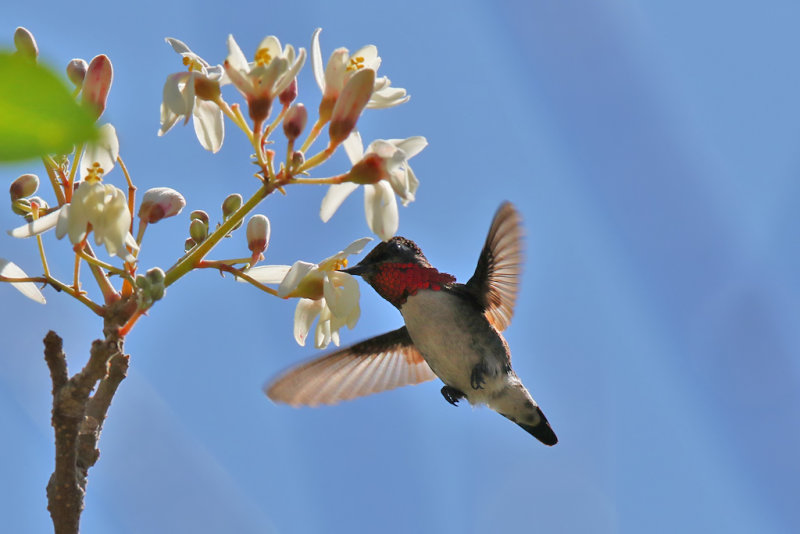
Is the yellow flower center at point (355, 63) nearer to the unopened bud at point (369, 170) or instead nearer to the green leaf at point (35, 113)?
the unopened bud at point (369, 170)

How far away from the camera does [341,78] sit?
1633 mm

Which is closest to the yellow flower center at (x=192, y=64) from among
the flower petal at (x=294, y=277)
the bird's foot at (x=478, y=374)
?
the flower petal at (x=294, y=277)

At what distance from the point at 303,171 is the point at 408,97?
0.33 m

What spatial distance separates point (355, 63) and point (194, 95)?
1.13ft

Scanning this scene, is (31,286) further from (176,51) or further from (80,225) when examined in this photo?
(176,51)

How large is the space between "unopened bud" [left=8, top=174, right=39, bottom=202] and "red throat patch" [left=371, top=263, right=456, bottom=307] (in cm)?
168

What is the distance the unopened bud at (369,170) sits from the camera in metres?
1.55

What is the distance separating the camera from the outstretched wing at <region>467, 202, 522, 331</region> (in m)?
2.75

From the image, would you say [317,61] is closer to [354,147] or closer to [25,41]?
[354,147]

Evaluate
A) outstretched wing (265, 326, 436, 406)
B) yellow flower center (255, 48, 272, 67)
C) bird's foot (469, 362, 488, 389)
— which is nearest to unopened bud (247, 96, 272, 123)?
yellow flower center (255, 48, 272, 67)

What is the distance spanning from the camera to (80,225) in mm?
1450

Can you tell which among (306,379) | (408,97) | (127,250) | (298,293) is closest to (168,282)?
(127,250)

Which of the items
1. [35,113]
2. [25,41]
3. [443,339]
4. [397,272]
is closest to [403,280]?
[397,272]

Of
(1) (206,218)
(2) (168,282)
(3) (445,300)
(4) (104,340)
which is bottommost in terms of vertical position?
Result: (4) (104,340)
